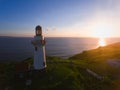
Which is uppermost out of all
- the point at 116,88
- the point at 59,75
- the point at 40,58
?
the point at 40,58

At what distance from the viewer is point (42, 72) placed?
2955 cm

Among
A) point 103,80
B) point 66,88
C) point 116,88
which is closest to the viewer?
point 66,88

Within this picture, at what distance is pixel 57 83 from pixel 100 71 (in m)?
12.4

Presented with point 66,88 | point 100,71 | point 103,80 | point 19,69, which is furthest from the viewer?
point 100,71

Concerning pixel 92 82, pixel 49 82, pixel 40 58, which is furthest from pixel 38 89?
pixel 92 82

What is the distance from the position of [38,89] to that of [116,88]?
1182 centimetres

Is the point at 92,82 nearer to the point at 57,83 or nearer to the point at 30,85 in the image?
the point at 57,83

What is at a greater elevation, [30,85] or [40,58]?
[40,58]

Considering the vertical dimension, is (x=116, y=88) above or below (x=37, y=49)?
below

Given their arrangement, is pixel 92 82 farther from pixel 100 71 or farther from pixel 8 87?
pixel 8 87

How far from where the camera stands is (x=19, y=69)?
30.3 m

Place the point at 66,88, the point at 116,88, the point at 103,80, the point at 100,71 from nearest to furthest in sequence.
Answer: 1. the point at 66,88
2. the point at 116,88
3. the point at 103,80
4. the point at 100,71

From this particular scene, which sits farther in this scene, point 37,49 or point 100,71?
point 100,71

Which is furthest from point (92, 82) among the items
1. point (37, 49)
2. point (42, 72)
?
point (37, 49)
